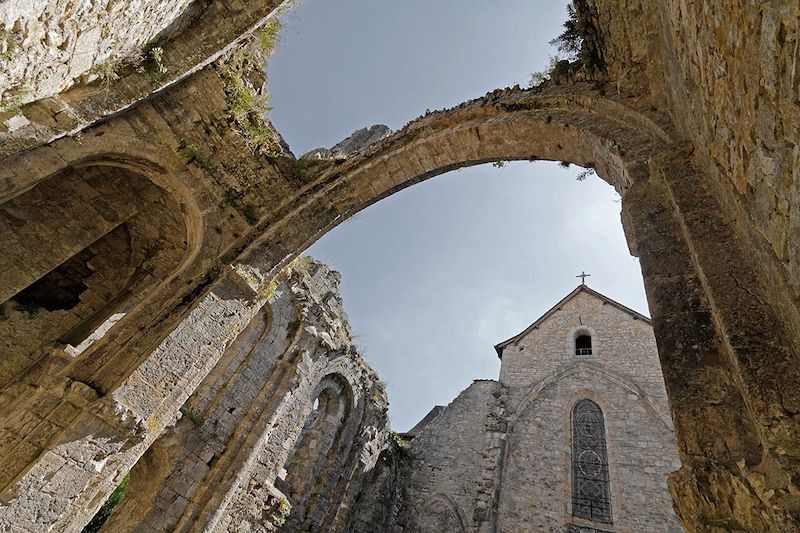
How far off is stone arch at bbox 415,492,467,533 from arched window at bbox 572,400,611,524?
2.84m

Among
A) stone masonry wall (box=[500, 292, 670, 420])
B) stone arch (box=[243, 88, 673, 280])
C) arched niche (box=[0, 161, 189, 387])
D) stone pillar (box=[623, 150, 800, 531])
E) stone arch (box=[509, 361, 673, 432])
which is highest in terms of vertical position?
stone masonry wall (box=[500, 292, 670, 420])

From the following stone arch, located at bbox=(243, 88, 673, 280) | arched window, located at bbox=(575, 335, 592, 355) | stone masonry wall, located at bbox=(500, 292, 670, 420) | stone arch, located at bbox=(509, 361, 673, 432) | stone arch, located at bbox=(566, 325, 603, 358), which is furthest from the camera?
arched window, located at bbox=(575, 335, 592, 355)

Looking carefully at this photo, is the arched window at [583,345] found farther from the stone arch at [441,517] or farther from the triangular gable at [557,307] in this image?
the stone arch at [441,517]

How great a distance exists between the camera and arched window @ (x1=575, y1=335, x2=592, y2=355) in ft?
44.7

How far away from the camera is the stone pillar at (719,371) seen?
5.06ft

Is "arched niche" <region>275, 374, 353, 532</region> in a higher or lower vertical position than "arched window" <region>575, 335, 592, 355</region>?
lower

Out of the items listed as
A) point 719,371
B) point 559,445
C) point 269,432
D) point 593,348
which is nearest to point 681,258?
point 719,371

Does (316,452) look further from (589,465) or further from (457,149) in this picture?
(457,149)

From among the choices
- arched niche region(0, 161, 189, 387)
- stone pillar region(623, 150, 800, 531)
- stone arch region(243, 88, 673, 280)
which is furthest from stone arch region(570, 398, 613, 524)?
arched niche region(0, 161, 189, 387)

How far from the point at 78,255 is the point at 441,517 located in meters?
10.2

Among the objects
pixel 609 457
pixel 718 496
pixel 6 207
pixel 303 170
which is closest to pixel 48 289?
pixel 6 207

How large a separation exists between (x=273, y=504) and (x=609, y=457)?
832 centimetres

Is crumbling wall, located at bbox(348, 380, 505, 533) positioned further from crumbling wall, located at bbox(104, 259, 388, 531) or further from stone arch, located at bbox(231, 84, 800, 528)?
stone arch, located at bbox(231, 84, 800, 528)

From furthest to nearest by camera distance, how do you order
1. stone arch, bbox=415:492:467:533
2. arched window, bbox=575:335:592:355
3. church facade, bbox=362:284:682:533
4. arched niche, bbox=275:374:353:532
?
arched window, bbox=575:335:592:355 → stone arch, bbox=415:492:467:533 → church facade, bbox=362:284:682:533 → arched niche, bbox=275:374:353:532
